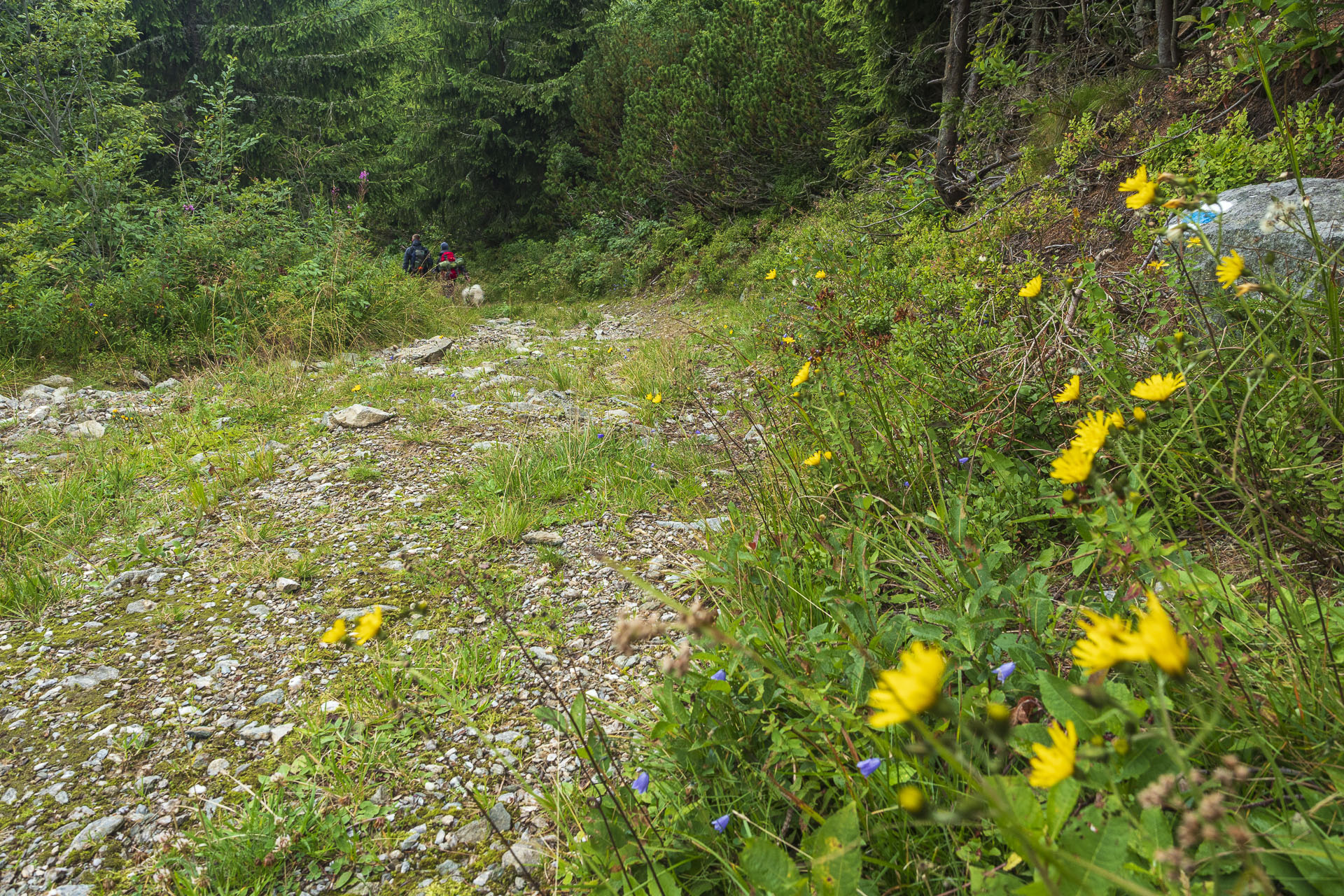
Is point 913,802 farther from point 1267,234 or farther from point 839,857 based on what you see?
point 1267,234

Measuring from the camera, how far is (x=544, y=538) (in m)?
2.62

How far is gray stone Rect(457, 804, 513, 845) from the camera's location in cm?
141

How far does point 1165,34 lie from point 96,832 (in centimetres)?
539

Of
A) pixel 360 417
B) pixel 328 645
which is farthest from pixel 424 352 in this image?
pixel 328 645

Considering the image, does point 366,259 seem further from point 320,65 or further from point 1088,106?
point 320,65

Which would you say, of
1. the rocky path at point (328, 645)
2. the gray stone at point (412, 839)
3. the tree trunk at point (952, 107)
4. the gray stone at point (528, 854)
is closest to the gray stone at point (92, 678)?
the rocky path at point (328, 645)

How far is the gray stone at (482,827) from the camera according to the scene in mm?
1410

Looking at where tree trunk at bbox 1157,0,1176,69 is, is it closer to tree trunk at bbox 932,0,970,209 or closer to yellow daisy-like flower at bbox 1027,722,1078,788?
tree trunk at bbox 932,0,970,209

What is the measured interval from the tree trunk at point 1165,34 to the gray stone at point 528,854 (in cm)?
468

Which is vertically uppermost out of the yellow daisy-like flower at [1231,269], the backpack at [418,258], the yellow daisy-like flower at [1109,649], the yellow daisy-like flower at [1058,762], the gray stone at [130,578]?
the yellow daisy-like flower at [1231,269]

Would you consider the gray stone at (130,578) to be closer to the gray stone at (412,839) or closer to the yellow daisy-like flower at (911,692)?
the gray stone at (412,839)

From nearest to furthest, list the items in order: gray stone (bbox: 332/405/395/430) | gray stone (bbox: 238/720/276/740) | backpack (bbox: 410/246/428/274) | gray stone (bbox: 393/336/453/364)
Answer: gray stone (bbox: 238/720/276/740) → gray stone (bbox: 332/405/395/430) → gray stone (bbox: 393/336/453/364) → backpack (bbox: 410/246/428/274)

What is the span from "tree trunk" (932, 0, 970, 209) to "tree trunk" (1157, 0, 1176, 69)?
1183 mm

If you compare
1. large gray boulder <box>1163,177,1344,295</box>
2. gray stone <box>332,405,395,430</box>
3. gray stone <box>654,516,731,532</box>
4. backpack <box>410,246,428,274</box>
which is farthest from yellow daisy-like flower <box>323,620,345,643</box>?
backpack <box>410,246,428,274</box>
